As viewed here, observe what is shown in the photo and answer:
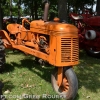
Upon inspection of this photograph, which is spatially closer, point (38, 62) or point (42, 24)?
point (42, 24)

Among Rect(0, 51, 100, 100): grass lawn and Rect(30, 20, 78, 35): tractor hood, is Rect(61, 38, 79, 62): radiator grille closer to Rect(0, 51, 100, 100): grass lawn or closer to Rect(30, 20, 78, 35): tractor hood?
Rect(30, 20, 78, 35): tractor hood

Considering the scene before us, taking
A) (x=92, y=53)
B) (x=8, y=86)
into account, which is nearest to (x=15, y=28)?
(x=8, y=86)

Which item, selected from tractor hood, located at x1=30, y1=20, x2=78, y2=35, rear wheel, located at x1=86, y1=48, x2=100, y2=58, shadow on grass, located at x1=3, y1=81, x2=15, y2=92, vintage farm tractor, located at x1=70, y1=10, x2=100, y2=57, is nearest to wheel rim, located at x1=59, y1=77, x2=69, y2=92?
tractor hood, located at x1=30, y1=20, x2=78, y2=35

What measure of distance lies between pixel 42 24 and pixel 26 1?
14.9 m

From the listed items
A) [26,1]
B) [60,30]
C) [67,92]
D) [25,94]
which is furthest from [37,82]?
[26,1]

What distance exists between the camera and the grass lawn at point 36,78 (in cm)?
447

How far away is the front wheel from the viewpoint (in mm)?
4016

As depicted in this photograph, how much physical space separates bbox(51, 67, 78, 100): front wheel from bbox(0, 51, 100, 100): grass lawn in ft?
0.56

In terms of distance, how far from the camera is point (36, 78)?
5.29 meters

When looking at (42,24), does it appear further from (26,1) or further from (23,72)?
(26,1)

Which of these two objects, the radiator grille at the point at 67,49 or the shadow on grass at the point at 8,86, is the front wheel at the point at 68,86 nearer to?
the radiator grille at the point at 67,49

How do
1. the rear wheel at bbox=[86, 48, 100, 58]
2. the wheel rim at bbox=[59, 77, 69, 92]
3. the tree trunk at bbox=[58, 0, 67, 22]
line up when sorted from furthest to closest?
the tree trunk at bbox=[58, 0, 67, 22] → the rear wheel at bbox=[86, 48, 100, 58] → the wheel rim at bbox=[59, 77, 69, 92]

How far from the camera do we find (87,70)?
6.25 m

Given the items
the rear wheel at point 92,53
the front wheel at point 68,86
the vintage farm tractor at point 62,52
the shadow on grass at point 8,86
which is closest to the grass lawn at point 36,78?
the shadow on grass at point 8,86
